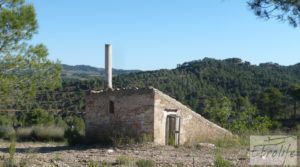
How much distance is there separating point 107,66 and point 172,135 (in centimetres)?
542

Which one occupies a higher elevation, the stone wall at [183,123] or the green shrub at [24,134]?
the stone wall at [183,123]

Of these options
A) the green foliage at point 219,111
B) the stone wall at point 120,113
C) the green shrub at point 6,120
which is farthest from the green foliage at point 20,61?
the green shrub at point 6,120

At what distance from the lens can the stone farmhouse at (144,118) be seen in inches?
672

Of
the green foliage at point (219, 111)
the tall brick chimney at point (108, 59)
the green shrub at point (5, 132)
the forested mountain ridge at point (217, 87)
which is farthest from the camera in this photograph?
the forested mountain ridge at point (217, 87)

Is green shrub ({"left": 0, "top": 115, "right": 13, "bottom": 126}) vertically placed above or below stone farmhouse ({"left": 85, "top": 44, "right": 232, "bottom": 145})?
below

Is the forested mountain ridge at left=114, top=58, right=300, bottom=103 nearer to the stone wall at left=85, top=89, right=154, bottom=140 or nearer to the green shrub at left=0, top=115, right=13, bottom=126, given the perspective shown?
the green shrub at left=0, top=115, right=13, bottom=126

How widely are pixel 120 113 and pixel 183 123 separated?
2.59 meters

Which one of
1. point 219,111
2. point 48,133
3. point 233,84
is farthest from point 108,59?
point 233,84

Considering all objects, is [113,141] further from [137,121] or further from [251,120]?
[251,120]

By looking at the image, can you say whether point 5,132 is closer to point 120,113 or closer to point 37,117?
point 37,117

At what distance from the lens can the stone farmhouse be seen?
1708 cm

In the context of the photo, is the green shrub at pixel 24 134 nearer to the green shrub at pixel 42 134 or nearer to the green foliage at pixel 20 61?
the green shrub at pixel 42 134

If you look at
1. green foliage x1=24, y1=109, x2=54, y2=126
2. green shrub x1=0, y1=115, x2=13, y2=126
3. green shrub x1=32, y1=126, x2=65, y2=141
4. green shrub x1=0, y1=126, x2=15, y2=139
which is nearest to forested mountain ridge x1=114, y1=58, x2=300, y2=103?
green foliage x1=24, y1=109, x2=54, y2=126

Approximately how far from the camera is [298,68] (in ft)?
170
